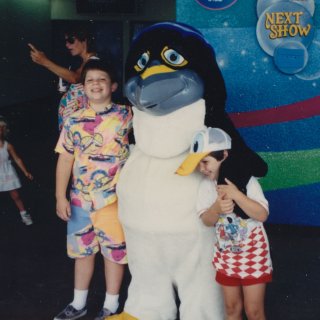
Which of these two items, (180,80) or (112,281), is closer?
(180,80)

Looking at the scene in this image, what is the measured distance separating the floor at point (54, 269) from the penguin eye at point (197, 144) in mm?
1310

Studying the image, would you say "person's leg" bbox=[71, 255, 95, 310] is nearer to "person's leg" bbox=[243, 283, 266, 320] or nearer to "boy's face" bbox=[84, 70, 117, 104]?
"boy's face" bbox=[84, 70, 117, 104]

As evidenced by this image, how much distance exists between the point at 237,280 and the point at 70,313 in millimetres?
1128

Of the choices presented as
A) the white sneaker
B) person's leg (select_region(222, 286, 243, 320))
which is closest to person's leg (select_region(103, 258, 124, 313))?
person's leg (select_region(222, 286, 243, 320))

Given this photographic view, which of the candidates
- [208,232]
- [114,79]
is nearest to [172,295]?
[208,232]

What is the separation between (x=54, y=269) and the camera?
419 centimetres

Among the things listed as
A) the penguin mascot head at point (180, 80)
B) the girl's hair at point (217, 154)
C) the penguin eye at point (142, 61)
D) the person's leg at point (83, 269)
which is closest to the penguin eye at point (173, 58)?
the penguin mascot head at point (180, 80)

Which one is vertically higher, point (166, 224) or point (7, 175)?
point (166, 224)

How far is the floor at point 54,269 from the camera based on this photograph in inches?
→ 142

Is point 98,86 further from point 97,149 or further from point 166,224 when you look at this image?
point 166,224

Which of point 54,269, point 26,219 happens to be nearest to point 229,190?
point 54,269

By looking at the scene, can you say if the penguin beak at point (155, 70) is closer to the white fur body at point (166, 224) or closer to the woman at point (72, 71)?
the white fur body at point (166, 224)

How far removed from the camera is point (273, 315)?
3.53 meters

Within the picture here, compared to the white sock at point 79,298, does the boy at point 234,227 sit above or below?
above
